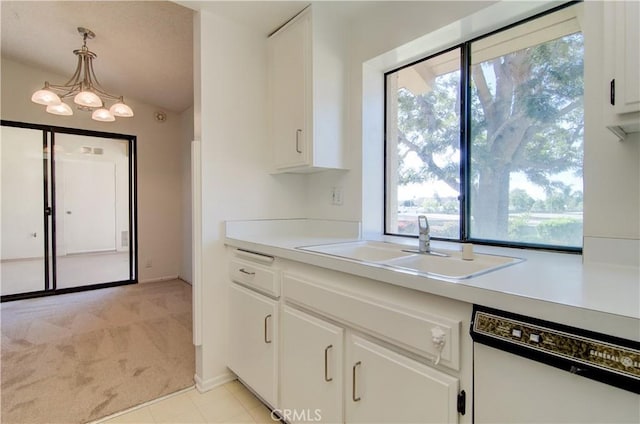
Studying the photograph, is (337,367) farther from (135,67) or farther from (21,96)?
(21,96)

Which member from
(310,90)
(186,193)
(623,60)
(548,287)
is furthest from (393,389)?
(186,193)

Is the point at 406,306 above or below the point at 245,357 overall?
above

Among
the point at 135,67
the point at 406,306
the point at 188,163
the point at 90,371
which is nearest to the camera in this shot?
the point at 406,306

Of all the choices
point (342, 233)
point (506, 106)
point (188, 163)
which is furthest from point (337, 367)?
point (188, 163)

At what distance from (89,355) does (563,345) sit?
9.66ft

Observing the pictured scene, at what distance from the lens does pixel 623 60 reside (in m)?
0.85

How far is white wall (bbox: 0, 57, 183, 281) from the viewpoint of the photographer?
4.32m

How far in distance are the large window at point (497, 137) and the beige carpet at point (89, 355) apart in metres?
1.98

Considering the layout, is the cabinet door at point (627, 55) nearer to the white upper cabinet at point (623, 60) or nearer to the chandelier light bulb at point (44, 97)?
the white upper cabinet at point (623, 60)

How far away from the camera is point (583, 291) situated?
80 centimetres

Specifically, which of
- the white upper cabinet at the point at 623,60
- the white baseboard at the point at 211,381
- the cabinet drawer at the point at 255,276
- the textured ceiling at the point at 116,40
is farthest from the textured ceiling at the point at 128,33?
the white baseboard at the point at 211,381

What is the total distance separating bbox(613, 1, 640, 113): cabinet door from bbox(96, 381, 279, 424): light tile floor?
1.94 metres

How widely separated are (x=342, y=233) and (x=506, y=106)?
119cm

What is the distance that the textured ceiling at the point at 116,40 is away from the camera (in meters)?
2.45
